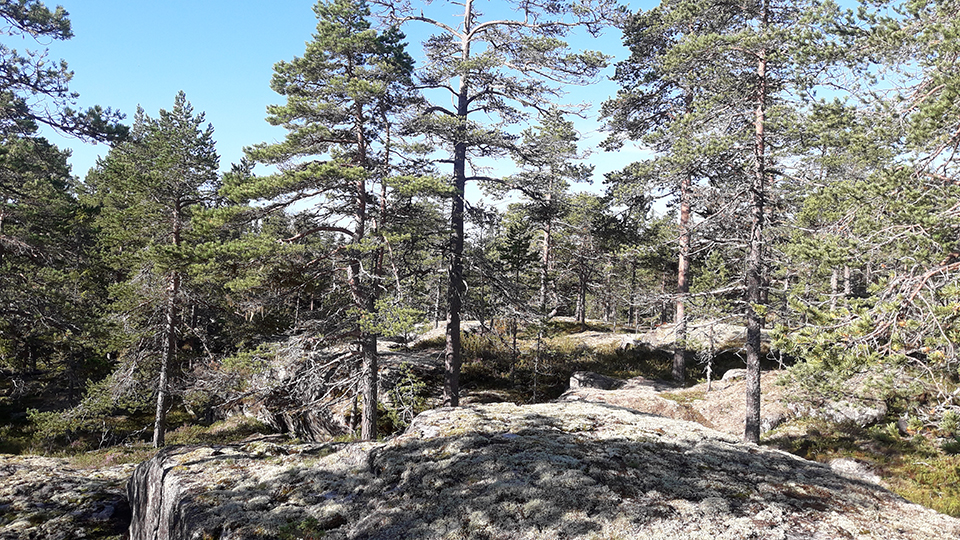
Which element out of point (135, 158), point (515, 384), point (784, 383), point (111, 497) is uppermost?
point (135, 158)

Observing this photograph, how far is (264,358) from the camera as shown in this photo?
12.1m

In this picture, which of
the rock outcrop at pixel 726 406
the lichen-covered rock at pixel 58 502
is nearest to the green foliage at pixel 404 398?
the rock outcrop at pixel 726 406

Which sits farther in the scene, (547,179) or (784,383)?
(547,179)

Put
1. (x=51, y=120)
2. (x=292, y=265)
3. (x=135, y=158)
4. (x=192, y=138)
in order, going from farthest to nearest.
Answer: (x=192, y=138)
(x=135, y=158)
(x=292, y=265)
(x=51, y=120)

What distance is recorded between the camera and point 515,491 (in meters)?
4.08

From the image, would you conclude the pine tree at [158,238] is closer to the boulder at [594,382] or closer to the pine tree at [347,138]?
the pine tree at [347,138]

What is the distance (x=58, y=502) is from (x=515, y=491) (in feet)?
23.0

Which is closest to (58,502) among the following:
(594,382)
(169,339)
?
(169,339)

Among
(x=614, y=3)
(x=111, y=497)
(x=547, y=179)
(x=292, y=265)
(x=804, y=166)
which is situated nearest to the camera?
(x=111, y=497)

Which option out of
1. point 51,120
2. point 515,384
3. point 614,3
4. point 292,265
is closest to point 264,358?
point 292,265

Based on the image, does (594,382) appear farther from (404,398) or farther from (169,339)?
(169,339)

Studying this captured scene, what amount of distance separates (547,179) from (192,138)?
2123 cm

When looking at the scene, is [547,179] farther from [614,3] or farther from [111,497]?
[111,497]

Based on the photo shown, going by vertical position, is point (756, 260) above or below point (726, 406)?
above
